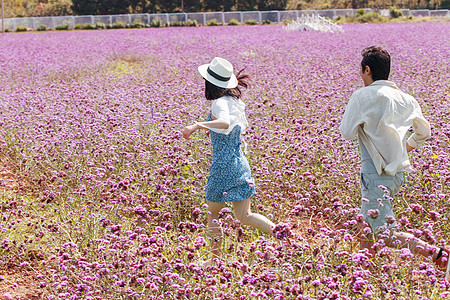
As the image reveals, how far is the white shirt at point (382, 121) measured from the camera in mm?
3080

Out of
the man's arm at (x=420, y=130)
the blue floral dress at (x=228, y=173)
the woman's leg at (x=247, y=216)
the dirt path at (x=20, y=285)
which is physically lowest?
the dirt path at (x=20, y=285)

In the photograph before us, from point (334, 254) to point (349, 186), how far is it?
1.54 m

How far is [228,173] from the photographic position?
3.42 m

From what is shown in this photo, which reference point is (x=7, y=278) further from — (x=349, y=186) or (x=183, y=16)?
(x=183, y=16)

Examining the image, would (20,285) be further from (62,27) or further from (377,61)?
(62,27)

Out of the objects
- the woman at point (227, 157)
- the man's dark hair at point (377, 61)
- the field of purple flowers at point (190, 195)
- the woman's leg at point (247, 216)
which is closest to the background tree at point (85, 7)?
the field of purple flowers at point (190, 195)

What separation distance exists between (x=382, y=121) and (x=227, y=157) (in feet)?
3.26

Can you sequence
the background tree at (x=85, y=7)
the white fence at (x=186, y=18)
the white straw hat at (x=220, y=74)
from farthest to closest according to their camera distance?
1. the background tree at (x=85, y=7)
2. the white fence at (x=186, y=18)
3. the white straw hat at (x=220, y=74)

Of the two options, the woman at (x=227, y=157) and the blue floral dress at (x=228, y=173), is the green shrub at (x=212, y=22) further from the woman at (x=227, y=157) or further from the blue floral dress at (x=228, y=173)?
the blue floral dress at (x=228, y=173)

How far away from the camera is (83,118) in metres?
Result: 6.20

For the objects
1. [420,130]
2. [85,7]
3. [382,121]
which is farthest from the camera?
[85,7]

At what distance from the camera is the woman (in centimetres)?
339

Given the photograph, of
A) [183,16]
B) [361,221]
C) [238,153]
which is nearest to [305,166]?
[238,153]

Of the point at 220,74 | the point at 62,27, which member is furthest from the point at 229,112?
the point at 62,27
